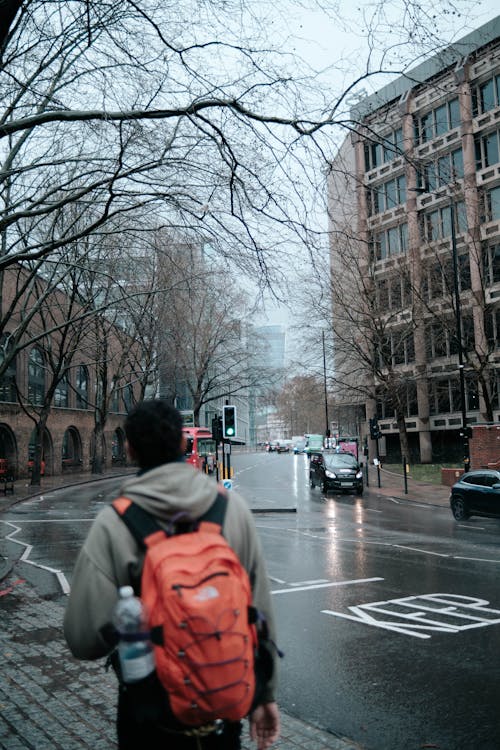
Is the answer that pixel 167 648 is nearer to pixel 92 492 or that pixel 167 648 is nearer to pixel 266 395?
pixel 92 492

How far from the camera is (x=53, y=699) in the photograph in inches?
192

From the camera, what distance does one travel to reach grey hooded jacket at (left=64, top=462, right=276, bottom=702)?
231cm

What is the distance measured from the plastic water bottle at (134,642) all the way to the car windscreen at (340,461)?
27.9 m

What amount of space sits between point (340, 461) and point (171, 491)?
28553mm

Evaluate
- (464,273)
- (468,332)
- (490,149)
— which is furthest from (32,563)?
(490,149)

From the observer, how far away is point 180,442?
2.55 meters

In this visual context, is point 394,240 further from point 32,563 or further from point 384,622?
point 384,622

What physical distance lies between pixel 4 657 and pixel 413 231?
38835 mm

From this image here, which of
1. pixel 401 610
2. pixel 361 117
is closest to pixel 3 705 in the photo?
pixel 401 610

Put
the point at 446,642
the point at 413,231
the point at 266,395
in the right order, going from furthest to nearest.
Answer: the point at 266,395, the point at 413,231, the point at 446,642

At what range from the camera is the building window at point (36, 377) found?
4056 cm

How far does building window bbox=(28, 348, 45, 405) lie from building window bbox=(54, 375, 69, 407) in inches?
70.2

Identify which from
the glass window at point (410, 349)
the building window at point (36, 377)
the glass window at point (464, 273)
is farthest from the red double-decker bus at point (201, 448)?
the glass window at point (464, 273)

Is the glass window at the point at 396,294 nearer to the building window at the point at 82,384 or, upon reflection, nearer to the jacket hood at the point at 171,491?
the building window at the point at 82,384
